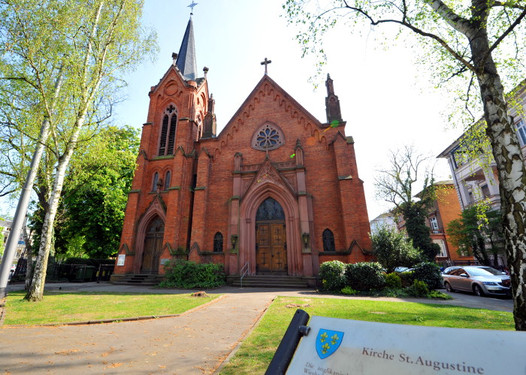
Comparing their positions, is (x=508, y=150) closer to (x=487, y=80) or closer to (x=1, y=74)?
(x=487, y=80)

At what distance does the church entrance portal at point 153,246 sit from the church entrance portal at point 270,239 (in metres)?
6.95

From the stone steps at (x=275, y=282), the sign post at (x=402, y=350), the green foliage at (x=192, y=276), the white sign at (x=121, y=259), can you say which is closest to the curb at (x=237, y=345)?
the sign post at (x=402, y=350)

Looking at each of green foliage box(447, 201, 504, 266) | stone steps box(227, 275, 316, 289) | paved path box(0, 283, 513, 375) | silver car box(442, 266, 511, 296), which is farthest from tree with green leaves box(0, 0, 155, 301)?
green foliage box(447, 201, 504, 266)

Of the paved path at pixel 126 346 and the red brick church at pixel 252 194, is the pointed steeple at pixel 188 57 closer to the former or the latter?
the red brick church at pixel 252 194

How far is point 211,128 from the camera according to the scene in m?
20.1

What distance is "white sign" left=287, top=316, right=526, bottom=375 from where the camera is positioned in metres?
1.09

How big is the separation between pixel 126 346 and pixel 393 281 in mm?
11362

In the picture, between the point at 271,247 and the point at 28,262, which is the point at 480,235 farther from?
the point at 28,262

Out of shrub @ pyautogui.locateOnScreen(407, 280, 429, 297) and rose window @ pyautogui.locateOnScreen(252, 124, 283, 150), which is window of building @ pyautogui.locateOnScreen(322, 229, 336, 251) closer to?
shrub @ pyautogui.locateOnScreen(407, 280, 429, 297)

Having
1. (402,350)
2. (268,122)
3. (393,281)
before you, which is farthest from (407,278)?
(268,122)

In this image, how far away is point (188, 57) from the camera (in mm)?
25156

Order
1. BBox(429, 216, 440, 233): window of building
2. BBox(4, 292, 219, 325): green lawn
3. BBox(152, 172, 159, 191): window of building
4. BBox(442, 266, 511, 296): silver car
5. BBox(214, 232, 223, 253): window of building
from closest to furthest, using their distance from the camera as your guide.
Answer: BBox(4, 292, 219, 325): green lawn, BBox(442, 266, 511, 296): silver car, BBox(214, 232, 223, 253): window of building, BBox(152, 172, 159, 191): window of building, BBox(429, 216, 440, 233): window of building

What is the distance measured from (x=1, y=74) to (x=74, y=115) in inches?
97.7

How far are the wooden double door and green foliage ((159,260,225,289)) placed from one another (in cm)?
266
